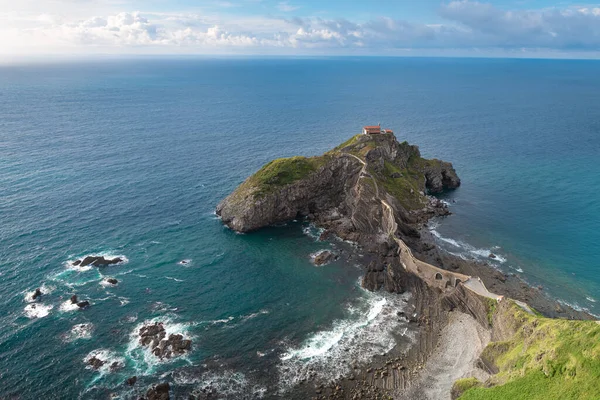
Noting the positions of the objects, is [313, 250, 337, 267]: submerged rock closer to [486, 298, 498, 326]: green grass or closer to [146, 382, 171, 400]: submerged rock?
[486, 298, 498, 326]: green grass

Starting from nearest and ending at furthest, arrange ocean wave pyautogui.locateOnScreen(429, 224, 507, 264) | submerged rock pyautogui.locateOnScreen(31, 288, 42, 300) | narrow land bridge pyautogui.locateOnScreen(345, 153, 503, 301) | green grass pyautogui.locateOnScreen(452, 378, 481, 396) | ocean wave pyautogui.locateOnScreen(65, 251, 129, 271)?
green grass pyautogui.locateOnScreen(452, 378, 481, 396)
narrow land bridge pyautogui.locateOnScreen(345, 153, 503, 301)
submerged rock pyautogui.locateOnScreen(31, 288, 42, 300)
ocean wave pyautogui.locateOnScreen(65, 251, 129, 271)
ocean wave pyautogui.locateOnScreen(429, 224, 507, 264)

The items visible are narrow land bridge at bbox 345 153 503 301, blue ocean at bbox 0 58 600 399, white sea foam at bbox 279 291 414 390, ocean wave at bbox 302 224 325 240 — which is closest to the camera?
white sea foam at bbox 279 291 414 390

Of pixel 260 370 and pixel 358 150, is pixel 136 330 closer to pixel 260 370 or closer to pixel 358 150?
pixel 260 370

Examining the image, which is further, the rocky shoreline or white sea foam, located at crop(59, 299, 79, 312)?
white sea foam, located at crop(59, 299, 79, 312)

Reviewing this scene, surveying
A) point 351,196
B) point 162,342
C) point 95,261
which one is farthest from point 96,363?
point 351,196

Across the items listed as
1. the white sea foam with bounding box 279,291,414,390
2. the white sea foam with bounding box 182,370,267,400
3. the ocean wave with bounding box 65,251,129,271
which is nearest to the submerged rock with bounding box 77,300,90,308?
the ocean wave with bounding box 65,251,129,271

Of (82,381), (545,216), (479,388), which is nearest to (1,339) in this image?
(82,381)

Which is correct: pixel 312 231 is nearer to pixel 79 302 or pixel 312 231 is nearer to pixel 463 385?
pixel 79 302
